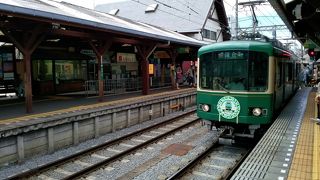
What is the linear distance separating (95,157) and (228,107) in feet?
12.3

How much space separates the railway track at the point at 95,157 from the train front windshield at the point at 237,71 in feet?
9.51

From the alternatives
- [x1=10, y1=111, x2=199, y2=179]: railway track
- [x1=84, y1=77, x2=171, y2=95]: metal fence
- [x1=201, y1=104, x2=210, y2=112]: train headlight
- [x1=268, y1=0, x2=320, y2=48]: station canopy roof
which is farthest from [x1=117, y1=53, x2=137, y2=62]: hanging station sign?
[x1=268, y1=0, x2=320, y2=48]: station canopy roof

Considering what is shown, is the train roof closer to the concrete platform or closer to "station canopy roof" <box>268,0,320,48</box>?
"station canopy roof" <box>268,0,320,48</box>

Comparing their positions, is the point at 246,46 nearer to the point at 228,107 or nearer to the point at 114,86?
the point at 228,107

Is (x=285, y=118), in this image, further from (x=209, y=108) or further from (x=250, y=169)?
(x=250, y=169)

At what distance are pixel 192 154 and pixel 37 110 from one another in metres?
5.73

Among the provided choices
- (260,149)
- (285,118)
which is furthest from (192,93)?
(260,149)

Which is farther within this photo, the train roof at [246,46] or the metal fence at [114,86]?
the metal fence at [114,86]

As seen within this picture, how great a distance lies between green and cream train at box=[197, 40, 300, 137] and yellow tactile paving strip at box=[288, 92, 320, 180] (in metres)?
1.12

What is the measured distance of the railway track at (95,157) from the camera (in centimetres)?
684

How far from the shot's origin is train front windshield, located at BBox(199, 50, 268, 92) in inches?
308

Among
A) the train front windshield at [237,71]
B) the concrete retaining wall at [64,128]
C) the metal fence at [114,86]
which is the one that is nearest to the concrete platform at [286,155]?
the train front windshield at [237,71]

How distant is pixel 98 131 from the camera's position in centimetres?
1059

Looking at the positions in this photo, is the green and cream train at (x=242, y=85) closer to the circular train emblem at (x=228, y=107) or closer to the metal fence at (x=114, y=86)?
the circular train emblem at (x=228, y=107)
